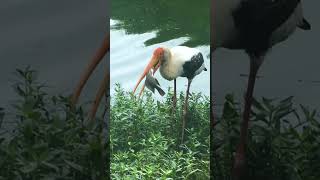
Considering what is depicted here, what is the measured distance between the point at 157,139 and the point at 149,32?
1.65 ft

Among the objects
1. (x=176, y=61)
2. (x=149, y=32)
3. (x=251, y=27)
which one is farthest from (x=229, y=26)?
(x=149, y=32)

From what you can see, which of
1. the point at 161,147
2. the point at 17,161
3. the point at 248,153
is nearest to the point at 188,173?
the point at 161,147

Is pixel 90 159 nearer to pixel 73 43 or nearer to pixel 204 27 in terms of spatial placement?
pixel 73 43

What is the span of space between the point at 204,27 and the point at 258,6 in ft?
1.35

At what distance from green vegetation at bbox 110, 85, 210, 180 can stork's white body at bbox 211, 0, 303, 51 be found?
0.42 m

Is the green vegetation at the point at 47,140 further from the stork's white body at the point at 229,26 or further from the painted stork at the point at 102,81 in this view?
the stork's white body at the point at 229,26

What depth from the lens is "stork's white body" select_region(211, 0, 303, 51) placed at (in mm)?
3084

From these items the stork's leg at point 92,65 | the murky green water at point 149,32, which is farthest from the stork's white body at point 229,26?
the stork's leg at point 92,65

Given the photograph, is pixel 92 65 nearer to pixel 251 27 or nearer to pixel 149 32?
pixel 149 32

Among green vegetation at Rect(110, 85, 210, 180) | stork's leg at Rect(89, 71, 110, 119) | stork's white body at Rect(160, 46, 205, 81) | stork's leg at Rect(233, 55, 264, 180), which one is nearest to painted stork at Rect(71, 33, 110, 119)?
stork's leg at Rect(89, 71, 110, 119)

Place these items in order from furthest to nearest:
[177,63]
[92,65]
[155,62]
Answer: [92,65] → [177,63] → [155,62]

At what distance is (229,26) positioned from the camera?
3.13 m

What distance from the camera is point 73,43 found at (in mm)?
3152

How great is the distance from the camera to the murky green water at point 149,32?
2816mm
